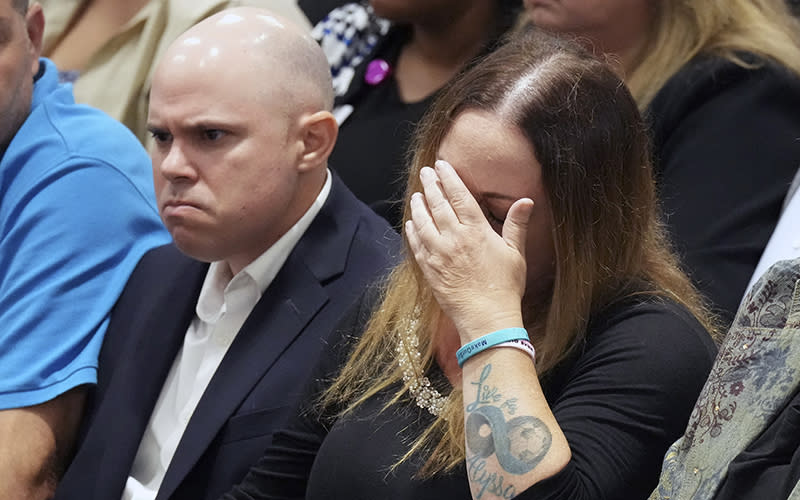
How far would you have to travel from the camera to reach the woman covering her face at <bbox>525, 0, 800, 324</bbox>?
2.00 m

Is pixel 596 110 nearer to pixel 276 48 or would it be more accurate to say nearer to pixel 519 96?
pixel 519 96

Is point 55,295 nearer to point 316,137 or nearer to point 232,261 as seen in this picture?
point 232,261

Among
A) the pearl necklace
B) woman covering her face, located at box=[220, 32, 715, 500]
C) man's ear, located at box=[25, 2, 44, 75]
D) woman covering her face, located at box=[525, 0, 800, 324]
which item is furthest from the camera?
man's ear, located at box=[25, 2, 44, 75]

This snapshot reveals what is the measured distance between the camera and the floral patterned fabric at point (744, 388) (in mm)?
1186

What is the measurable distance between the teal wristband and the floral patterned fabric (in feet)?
0.71

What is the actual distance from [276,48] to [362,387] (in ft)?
1.94

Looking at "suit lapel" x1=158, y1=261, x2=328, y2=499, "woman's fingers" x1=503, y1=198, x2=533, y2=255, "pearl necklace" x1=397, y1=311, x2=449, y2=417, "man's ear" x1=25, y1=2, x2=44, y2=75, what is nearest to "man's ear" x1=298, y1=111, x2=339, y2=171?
"suit lapel" x1=158, y1=261, x2=328, y2=499

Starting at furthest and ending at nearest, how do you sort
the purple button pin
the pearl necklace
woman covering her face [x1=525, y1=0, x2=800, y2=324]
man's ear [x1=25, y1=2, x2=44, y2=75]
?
the purple button pin → man's ear [x1=25, y1=2, x2=44, y2=75] → woman covering her face [x1=525, y1=0, x2=800, y2=324] → the pearl necklace

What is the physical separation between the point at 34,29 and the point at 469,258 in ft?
3.97

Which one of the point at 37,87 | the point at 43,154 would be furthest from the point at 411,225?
the point at 37,87

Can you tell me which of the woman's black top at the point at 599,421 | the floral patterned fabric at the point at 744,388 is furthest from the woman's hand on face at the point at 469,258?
Result: the floral patterned fabric at the point at 744,388

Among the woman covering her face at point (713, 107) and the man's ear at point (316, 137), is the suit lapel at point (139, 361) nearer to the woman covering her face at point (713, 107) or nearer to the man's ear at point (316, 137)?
the man's ear at point (316, 137)

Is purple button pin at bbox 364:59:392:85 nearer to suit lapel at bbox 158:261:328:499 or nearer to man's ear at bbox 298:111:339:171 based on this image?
man's ear at bbox 298:111:339:171

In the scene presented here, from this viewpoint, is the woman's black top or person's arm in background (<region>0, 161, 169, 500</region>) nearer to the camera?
the woman's black top
